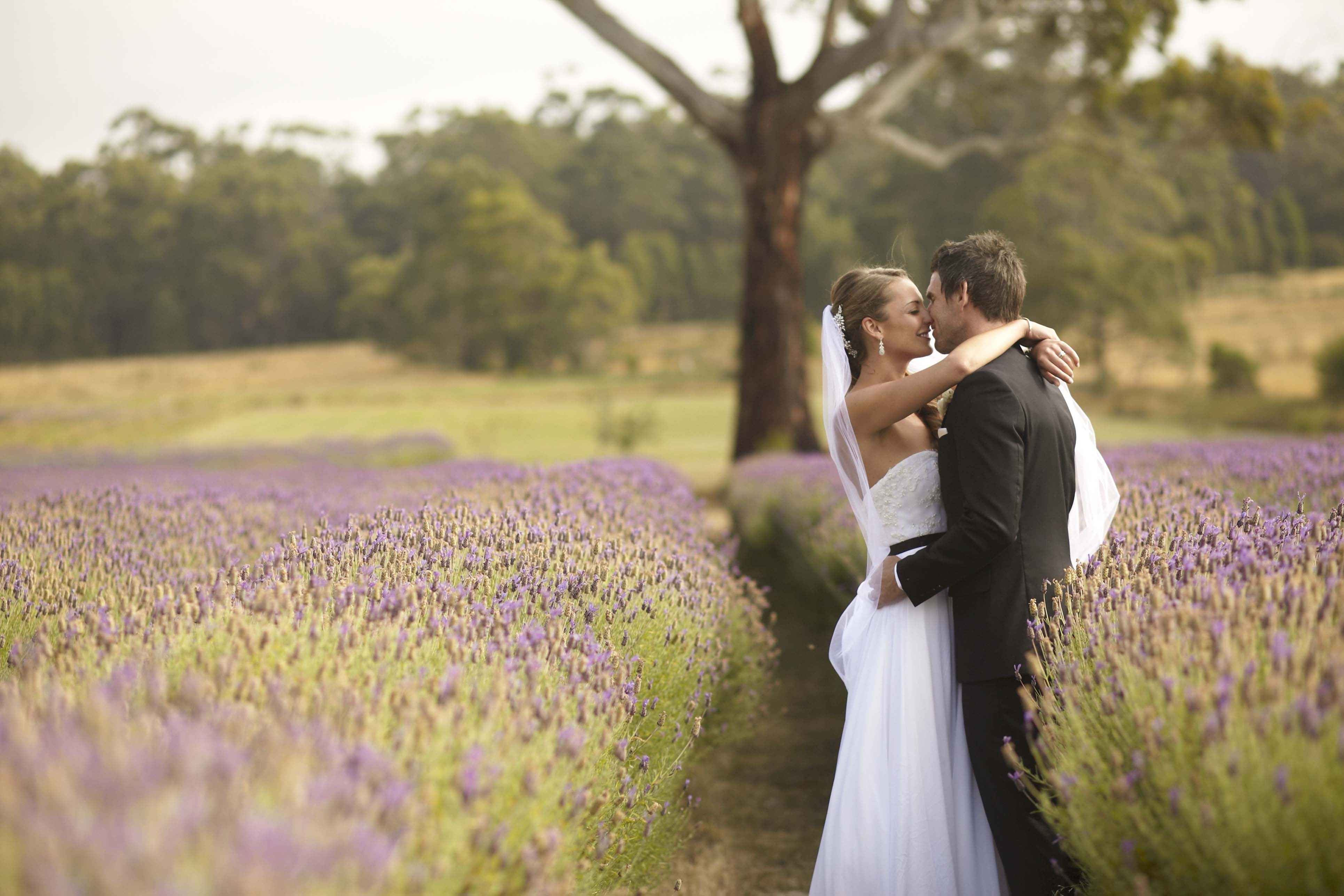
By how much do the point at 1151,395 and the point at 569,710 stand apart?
90.2 feet

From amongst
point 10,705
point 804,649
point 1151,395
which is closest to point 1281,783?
point 10,705

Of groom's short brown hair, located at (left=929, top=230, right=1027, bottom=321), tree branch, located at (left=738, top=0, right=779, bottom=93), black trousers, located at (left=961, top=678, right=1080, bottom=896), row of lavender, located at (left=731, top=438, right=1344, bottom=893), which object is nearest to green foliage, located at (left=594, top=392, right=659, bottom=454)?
tree branch, located at (left=738, top=0, right=779, bottom=93)

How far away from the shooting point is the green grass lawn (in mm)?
15320

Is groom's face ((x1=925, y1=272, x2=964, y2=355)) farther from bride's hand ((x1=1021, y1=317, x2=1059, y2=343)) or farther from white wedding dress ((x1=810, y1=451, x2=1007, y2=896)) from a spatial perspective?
white wedding dress ((x1=810, y1=451, x2=1007, y2=896))

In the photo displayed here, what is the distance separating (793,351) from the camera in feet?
40.9

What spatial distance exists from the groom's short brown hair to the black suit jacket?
147 mm

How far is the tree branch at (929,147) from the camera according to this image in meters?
12.9

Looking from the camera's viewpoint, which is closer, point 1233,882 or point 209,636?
point 1233,882

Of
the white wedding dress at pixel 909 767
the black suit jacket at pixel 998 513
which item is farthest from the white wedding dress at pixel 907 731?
the black suit jacket at pixel 998 513

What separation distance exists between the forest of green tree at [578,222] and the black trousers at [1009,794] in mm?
1463

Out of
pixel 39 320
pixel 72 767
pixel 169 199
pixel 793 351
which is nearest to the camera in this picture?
pixel 72 767

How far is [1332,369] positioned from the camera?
57.2ft

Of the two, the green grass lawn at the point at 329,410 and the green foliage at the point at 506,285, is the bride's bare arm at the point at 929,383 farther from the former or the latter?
the green foliage at the point at 506,285

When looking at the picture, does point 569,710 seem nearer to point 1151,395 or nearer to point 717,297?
point 1151,395
